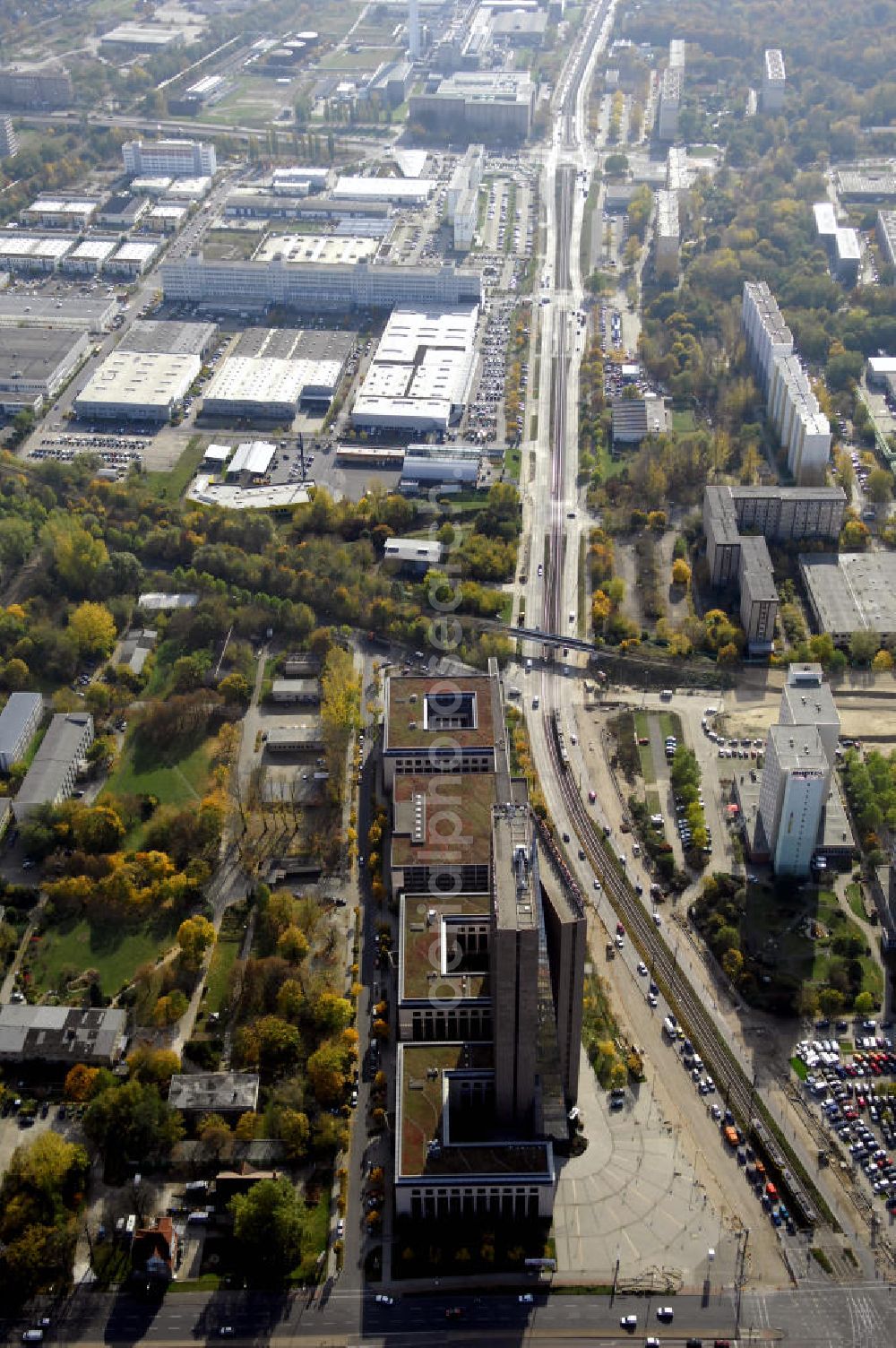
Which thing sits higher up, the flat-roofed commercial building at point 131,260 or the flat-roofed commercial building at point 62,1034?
the flat-roofed commercial building at point 131,260

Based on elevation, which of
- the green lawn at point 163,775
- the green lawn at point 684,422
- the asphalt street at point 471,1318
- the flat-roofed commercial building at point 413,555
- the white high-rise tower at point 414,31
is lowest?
the asphalt street at point 471,1318

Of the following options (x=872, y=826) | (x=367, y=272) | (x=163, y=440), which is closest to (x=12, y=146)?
(x=367, y=272)

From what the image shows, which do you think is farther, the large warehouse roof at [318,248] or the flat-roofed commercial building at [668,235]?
the large warehouse roof at [318,248]

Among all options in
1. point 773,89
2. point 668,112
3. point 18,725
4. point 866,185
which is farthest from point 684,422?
point 773,89

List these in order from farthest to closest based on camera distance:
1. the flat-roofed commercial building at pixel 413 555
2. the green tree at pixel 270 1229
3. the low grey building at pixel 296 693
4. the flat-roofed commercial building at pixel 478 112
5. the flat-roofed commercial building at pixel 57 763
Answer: the flat-roofed commercial building at pixel 478 112 → the flat-roofed commercial building at pixel 413 555 → the low grey building at pixel 296 693 → the flat-roofed commercial building at pixel 57 763 → the green tree at pixel 270 1229

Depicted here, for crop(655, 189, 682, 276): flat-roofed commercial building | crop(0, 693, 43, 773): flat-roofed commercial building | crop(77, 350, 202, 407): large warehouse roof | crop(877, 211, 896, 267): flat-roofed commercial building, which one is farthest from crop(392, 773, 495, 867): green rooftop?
crop(877, 211, 896, 267): flat-roofed commercial building

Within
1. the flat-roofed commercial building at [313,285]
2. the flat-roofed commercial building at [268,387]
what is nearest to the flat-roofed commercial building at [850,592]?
the flat-roofed commercial building at [268,387]

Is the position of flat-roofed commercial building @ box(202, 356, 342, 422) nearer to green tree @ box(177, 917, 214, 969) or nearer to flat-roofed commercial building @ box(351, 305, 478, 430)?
flat-roofed commercial building @ box(351, 305, 478, 430)

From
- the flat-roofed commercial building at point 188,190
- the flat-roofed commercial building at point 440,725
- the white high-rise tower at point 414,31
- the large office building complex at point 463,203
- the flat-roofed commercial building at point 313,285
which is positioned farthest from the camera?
the white high-rise tower at point 414,31

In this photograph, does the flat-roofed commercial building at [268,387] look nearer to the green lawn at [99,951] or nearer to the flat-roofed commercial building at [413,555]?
the flat-roofed commercial building at [413,555]
